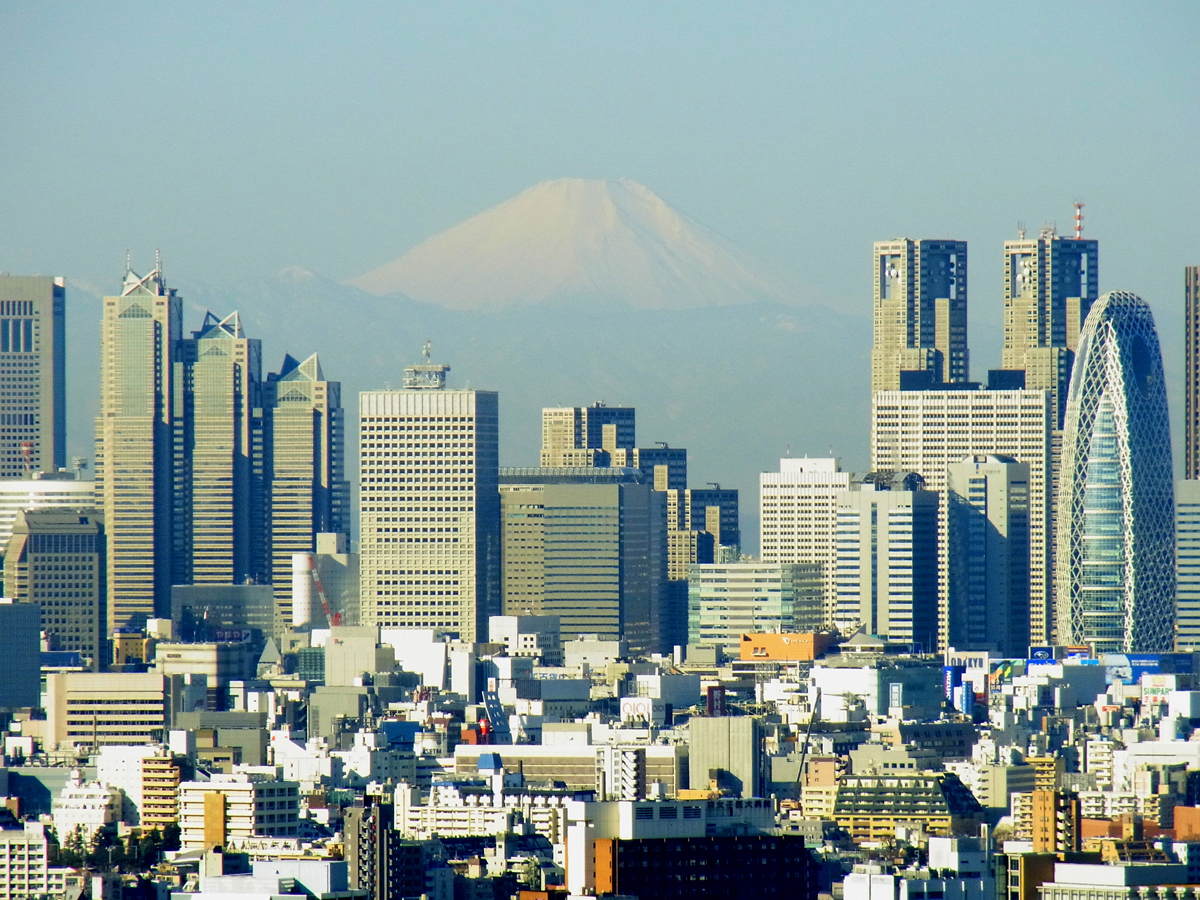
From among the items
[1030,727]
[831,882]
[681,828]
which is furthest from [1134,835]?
[1030,727]

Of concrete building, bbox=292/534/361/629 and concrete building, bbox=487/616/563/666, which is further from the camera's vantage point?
concrete building, bbox=292/534/361/629

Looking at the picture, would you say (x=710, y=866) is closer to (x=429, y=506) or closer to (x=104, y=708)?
(x=104, y=708)

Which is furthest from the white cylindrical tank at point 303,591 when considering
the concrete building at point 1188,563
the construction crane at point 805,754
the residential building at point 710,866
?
the residential building at point 710,866

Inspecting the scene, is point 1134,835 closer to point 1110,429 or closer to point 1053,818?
point 1053,818

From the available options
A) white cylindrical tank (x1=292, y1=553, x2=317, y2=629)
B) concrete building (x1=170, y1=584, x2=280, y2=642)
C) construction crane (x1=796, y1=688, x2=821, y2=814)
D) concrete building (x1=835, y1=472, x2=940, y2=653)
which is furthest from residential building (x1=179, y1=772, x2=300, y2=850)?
white cylindrical tank (x1=292, y1=553, x2=317, y2=629)

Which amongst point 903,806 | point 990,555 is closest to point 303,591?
point 990,555

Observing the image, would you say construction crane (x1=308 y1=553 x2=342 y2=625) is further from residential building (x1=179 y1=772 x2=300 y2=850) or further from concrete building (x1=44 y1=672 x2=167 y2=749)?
residential building (x1=179 y1=772 x2=300 y2=850)
